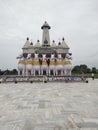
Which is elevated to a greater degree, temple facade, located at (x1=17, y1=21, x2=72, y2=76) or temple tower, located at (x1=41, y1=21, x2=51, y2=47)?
temple tower, located at (x1=41, y1=21, x2=51, y2=47)

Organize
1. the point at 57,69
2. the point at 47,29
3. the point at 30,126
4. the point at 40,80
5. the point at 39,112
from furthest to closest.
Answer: the point at 47,29
the point at 57,69
the point at 40,80
the point at 39,112
the point at 30,126

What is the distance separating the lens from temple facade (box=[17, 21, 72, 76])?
129ft

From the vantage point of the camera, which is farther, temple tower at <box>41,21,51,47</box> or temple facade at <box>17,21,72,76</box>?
temple tower at <box>41,21,51,47</box>

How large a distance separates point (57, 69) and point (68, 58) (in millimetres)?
3731

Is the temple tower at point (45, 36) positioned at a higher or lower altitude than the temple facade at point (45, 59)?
higher

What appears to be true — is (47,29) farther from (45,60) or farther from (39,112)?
(39,112)

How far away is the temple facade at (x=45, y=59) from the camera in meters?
39.2

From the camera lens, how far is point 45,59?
130 feet

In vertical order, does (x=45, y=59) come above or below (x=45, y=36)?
below

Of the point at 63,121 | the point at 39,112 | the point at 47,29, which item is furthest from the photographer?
the point at 47,29

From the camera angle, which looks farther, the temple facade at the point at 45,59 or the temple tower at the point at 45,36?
the temple tower at the point at 45,36

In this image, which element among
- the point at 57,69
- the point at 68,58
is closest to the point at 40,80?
the point at 57,69

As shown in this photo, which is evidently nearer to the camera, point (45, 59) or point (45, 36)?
point (45, 59)

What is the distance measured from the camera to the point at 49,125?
6.63 meters
